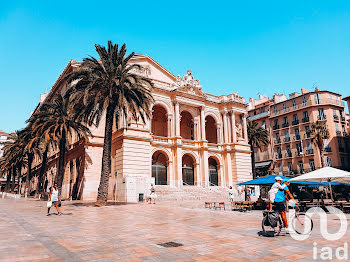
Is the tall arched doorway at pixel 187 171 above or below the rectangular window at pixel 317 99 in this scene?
below

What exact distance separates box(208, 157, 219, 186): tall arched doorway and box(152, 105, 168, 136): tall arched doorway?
8.15 meters

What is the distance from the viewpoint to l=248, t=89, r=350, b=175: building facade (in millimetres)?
47719

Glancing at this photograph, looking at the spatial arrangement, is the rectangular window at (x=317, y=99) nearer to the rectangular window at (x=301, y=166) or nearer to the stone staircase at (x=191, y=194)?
the rectangular window at (x=301, y=166)

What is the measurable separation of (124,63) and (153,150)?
1263cm

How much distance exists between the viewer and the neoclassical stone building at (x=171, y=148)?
28156mm

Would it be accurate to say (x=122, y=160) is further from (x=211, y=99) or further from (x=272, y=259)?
(x=272, y=259)

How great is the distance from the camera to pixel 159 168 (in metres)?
34.7

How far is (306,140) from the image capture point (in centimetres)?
4984

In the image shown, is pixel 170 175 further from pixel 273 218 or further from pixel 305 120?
pixel 305 120

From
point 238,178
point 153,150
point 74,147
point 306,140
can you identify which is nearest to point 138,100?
point 153,150

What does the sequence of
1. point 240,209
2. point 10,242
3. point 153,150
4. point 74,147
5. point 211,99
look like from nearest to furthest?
point 10,242 → point 240,209 → point 153,150 → point 74,147 → point 211,99

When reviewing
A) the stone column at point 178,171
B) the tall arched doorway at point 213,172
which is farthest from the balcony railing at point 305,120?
the stone column at point 178,171

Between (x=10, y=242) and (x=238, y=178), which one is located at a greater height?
(x=238, y=178)

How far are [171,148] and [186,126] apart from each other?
8.16 m
